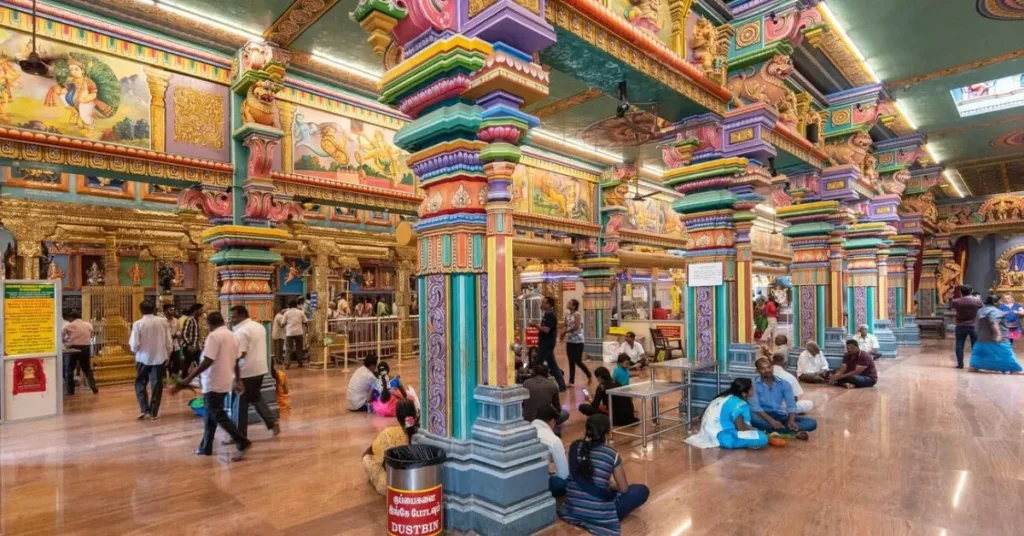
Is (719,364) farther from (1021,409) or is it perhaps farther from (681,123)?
(1021,409)

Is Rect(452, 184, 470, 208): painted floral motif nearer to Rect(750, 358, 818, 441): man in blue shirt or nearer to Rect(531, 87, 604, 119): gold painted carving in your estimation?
Rect(750, 358, 818, 441): man in blue shirt

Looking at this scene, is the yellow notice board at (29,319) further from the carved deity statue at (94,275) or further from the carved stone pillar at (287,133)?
the carved deity statue at (94,275)

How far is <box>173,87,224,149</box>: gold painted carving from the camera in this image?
5832mm

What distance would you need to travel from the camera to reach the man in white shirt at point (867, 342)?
10.6m

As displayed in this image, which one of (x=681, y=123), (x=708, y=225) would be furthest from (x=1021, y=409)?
(x=681, y=123)

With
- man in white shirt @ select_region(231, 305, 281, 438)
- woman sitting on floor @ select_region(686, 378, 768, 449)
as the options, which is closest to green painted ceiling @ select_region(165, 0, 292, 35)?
man in white shirt @ select_region(231, 305, 281, 438)

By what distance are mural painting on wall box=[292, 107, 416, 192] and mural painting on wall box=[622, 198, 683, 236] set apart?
6.86 m

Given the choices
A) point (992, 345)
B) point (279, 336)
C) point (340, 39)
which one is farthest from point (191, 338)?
point (992, 345)

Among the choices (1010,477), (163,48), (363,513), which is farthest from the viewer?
(163,48)

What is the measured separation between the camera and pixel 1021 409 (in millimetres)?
6418

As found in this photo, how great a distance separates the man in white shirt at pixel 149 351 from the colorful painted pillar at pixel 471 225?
189 inches

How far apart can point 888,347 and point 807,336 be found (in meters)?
4.01

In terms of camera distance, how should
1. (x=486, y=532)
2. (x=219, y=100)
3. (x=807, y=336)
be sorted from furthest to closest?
1. (x=807, y=336)
2. (x=219, y=100)
3. (x=486, y=532)

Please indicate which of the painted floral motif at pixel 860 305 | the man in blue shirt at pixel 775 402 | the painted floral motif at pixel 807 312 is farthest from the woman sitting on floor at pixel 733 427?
the painted floral motif at pixel 860 305
